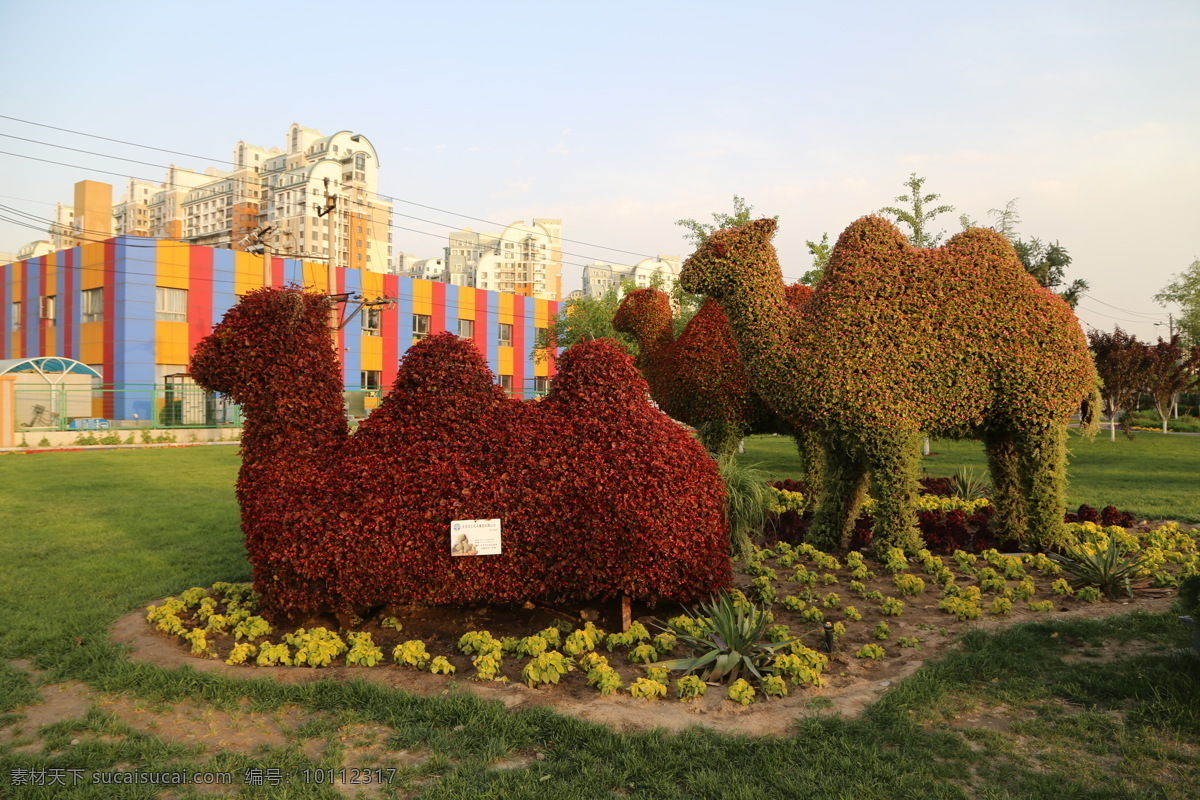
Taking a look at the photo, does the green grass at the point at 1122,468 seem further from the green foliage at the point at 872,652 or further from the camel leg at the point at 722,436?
the green foliage at the point at 872,652

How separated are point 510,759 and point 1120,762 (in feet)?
9.58

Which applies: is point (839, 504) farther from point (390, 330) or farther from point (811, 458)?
point (390, 330)

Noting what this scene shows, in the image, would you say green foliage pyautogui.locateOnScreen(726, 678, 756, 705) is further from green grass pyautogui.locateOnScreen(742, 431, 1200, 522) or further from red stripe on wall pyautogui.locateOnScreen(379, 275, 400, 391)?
red stripe on wall pyautogui.locateOnScreen(379, 275, 400, 391)

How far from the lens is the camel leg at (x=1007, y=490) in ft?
25.2

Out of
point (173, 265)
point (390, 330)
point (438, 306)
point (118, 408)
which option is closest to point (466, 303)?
point (438, 306)

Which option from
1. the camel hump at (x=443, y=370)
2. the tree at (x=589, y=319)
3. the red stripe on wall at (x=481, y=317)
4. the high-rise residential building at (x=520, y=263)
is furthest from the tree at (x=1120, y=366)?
the high-rise residential building at (x=520, y=263)

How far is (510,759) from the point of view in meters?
3.62

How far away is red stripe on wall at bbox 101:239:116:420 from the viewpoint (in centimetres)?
A: 2958

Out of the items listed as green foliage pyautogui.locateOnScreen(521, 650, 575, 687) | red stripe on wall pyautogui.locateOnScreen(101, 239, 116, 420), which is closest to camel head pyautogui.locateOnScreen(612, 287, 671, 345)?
green foliage pyautogui.locateOnScreen(521, 650, 575, 687)

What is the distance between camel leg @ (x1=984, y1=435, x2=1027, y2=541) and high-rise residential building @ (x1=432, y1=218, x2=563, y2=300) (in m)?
58.0

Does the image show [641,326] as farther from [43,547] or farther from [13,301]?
[13,301]

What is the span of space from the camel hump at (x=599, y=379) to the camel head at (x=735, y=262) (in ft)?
6.67

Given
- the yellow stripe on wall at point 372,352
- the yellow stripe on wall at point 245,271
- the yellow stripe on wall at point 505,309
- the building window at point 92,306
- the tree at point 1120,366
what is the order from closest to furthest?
the tree at point 1120,366 → the building window at point 92,306 → the yellow stripe on wall at point 245,271 → the yellow stripe on wall at point 372,352 → the yellow stripe on wall at point 505,309

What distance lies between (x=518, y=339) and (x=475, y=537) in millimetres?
39593
